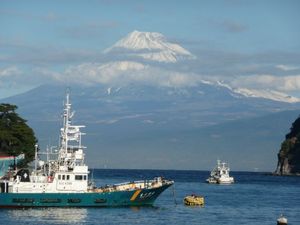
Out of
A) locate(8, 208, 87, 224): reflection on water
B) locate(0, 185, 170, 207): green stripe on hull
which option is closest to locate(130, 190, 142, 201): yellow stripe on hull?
locate(0, 185, 170, 207): green stripe on hull

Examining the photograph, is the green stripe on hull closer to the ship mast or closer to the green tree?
the ship mast

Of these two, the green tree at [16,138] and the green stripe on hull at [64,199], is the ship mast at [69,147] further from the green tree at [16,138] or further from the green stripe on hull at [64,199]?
the green tree at [16,138]

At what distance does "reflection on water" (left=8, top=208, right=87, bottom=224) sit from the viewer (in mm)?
101938

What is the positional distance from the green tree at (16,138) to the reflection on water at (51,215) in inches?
2027

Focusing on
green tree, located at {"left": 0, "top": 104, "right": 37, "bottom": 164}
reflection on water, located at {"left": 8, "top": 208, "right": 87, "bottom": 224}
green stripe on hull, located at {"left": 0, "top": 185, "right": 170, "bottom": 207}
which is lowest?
reflection on water, located at {"left": 8, "top": 208, "right": 87, "bottom": 224}

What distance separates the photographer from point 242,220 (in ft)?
359

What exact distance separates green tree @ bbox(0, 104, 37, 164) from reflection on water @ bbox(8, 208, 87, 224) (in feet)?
169

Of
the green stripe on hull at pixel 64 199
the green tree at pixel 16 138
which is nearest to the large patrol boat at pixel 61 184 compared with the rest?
the green stripe on hull at pixel 64 199

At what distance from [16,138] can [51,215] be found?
6163 centimetres

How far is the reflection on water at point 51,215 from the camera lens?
102m

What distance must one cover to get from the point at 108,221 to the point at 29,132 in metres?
71.5

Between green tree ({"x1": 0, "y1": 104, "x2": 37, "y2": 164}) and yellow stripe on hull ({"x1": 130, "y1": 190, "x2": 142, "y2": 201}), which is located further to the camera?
green tree ({"x1": 0, "y1": 104, "x2": 37, "y2": 164})

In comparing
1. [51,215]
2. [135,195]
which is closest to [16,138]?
[135,195]

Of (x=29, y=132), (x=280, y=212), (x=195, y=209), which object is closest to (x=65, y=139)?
(x=195, y=209)
